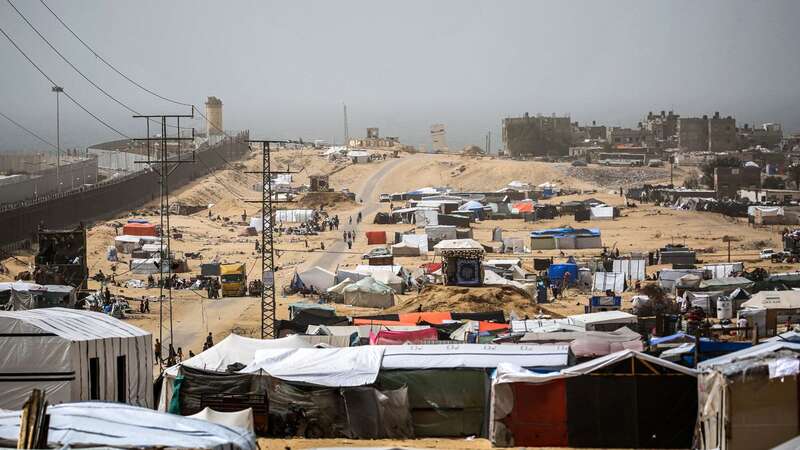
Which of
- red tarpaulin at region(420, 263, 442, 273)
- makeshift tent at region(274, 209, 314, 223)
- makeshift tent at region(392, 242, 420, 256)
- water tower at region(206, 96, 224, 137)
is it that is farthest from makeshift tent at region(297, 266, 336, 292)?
water tower at region(206, 96, 224, 137)

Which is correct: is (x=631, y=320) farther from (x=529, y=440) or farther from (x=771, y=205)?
(x=771, y=205)

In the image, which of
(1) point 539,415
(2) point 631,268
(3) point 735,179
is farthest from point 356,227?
(1) point 539,415

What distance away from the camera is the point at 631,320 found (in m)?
22.0

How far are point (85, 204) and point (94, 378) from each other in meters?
46.3

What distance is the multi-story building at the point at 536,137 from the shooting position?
11519 centimetres

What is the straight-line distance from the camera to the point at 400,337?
18.3 m

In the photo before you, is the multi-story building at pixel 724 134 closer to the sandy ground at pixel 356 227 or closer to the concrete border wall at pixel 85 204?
the sandy ground at pixel 356 227

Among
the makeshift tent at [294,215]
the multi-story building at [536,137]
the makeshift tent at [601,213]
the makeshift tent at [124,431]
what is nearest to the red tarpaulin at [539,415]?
the makeshift tent at [124,431]

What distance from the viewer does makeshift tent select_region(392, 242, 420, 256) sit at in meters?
43.7

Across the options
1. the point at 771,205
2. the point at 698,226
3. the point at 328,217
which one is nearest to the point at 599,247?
the point at 698,226

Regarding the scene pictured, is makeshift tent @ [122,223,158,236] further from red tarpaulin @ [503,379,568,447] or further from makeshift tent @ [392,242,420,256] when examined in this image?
red tarpaulin @ [503,379,568,447]

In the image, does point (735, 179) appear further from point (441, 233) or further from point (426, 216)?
point (441, 233)

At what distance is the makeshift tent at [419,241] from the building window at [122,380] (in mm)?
30296

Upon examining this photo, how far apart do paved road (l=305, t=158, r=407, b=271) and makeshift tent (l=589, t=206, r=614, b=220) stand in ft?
37.5
